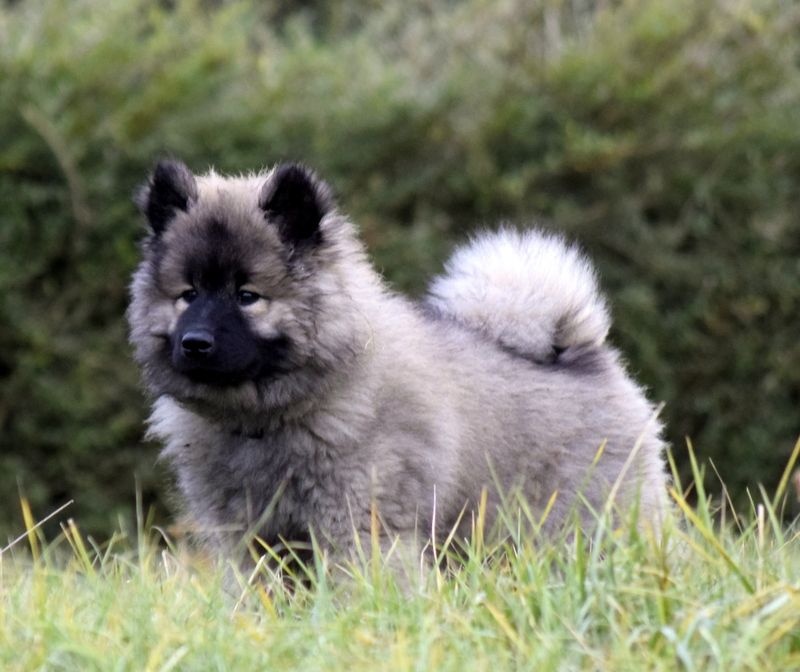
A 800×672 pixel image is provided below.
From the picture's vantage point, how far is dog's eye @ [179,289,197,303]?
4629 millimetres

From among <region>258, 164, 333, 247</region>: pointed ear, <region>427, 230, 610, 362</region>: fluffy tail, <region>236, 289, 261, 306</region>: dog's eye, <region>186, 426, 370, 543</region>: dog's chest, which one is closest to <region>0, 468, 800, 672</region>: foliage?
<region>186, 426, 370, 543</region>: dog's chest

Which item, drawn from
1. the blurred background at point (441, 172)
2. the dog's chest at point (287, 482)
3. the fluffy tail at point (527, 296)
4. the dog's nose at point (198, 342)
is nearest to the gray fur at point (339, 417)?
the dog's chest at point (287, 482)

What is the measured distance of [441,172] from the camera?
Answer: 26.6 ft

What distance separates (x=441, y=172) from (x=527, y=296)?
277 cm

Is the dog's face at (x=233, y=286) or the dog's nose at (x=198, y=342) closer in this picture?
the dog's nose at (x=198, y=342)

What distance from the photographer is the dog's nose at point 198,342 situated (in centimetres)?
440

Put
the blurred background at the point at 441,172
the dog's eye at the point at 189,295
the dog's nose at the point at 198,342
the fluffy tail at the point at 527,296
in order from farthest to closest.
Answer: the blurred background at the point at 441,172 < the fluffy tail at the point at 527,296 < the dog's eye at the point at 189,295 < the dog's nose at the point at 198,342

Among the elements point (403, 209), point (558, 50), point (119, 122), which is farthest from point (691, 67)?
point (119, 122)

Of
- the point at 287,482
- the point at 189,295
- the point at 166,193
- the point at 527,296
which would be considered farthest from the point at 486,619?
the point at 527,296

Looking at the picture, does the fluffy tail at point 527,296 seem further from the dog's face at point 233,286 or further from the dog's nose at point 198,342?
the dog's nose at point 198,342

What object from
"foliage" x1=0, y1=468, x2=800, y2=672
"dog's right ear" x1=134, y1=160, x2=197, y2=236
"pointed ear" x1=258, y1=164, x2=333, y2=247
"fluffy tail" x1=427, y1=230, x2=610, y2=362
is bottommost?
"foliage" x1=0, y1=468, x2=800, y2=672

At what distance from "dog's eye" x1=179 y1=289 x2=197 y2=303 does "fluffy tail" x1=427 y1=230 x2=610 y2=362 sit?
1278 mm

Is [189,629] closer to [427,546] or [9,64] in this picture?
[427,546]

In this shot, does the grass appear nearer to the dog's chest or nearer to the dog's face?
the dog's chest
